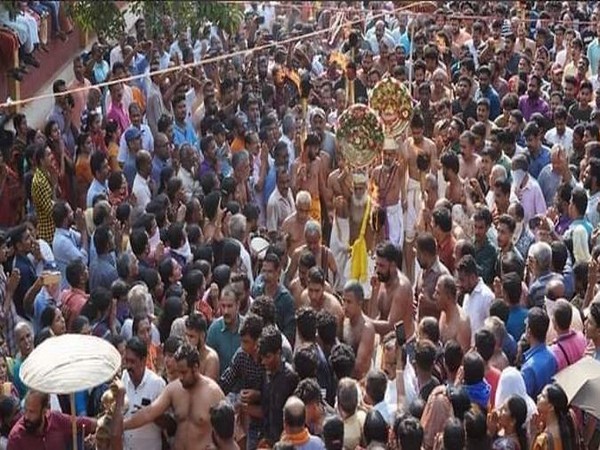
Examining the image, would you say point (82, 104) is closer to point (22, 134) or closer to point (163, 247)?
point (22, 134)

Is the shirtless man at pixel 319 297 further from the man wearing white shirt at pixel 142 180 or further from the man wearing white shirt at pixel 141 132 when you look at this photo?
the man wearing white shirt at pixel 141 132

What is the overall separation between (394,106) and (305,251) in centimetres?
242

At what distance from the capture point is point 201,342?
7.47 meters

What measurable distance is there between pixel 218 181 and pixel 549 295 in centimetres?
361

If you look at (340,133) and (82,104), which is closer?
(340,133)

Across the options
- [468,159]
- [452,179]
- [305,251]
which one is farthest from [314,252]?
[468,159]

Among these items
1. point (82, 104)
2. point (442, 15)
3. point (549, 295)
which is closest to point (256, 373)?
point (549, 295)

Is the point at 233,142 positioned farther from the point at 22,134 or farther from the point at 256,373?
the point at 256,373

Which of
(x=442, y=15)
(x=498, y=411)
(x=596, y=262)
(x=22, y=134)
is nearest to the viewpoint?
(x=498, y=411)

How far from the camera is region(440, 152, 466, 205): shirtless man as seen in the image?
10.3m

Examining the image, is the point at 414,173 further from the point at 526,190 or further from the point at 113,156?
the point at 113,156

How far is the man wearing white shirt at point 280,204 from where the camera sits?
10.7 metres

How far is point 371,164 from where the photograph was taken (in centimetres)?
1054

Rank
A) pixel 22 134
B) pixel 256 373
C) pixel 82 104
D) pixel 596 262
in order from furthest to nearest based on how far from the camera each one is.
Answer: pixel 82 104 → pixel 22 134 → pixel 596 262 → pixel 256 373
